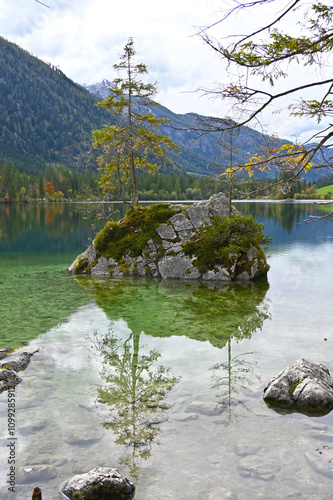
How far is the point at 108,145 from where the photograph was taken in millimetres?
25031

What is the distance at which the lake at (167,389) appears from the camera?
5688 mm

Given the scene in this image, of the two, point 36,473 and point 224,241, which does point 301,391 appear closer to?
point 36,473

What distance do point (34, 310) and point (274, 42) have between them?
1287 centimetres

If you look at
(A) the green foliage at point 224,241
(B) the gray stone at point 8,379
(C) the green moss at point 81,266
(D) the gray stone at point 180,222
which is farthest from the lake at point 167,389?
(D) the gray stone at point 180,222

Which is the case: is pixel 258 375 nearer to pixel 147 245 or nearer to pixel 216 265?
pixel 216 265

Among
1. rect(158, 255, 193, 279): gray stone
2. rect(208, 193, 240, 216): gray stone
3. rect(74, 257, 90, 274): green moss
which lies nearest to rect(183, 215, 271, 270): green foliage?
rect(158, 255, 193, 279): gray stone

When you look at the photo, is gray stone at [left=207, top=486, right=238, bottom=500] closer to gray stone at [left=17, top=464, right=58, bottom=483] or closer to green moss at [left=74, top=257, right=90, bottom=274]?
gray stone at [left=17, top=464, right=58, bottom=483]

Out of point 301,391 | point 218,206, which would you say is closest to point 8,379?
point 301,391

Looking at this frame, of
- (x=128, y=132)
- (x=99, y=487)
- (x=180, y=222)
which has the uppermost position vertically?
(x=128, y=132)

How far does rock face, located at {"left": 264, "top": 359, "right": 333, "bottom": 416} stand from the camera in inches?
296

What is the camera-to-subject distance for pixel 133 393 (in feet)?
26.9

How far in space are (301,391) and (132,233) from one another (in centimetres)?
1662

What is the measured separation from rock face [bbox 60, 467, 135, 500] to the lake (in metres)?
0.21

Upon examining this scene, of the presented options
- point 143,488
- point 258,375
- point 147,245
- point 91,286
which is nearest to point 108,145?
point 147,245
